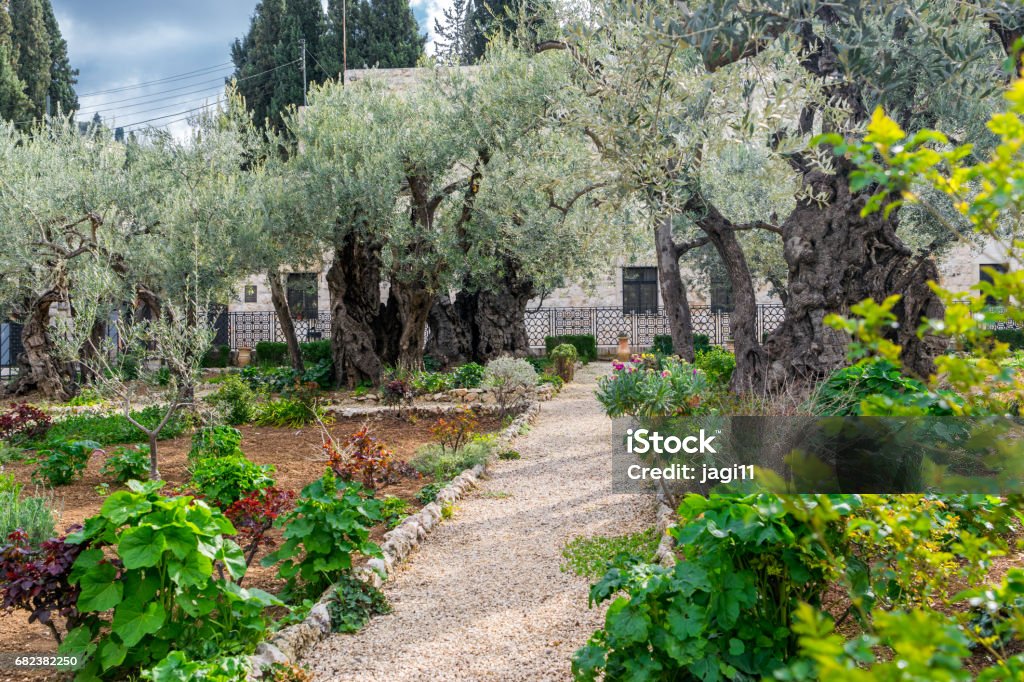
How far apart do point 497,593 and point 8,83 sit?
24.9m

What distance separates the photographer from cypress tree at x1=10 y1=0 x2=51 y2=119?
80.0ft

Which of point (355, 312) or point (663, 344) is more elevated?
point (355, 312)

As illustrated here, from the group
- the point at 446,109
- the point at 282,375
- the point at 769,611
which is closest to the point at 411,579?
the point at 769,611

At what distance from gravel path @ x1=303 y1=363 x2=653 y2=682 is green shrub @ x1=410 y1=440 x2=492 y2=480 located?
11.6 inches

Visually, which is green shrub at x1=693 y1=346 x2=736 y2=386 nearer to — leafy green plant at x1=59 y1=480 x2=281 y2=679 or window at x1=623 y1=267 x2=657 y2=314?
leafy green plant at x1=59 y1=480 x2=281 y2=679

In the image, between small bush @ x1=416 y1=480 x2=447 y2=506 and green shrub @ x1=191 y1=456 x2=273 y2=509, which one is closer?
green shrub @ x1=191 y1=456 x2=273 y2=509

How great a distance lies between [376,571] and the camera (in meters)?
4.56

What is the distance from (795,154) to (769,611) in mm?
6731

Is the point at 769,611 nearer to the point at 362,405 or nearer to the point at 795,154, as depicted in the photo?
the point at 795,154

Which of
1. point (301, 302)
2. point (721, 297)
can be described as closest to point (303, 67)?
point (301, 302)

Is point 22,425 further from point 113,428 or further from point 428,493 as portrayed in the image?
point 428,493

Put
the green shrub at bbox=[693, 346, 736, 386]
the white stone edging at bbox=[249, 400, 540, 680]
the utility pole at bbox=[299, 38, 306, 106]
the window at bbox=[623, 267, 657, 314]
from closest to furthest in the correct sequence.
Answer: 1. the white stone edging at bbox=[249, 400, 540, 680]
2. the green shrub at bbox=[693, 346, 736, 386]
3. the utility pole at bbox=[299, 38, 306, 106]
4. the window at bbox=[623, 267, 657, 314]

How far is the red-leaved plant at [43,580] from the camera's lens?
3.20 m

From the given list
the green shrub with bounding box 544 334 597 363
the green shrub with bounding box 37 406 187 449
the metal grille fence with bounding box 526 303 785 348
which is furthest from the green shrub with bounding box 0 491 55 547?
the metal grille fence with bounding box 526 303 785 348
